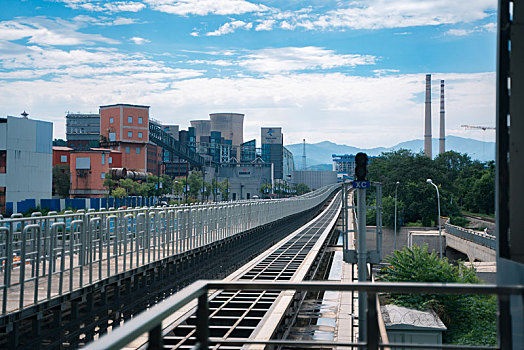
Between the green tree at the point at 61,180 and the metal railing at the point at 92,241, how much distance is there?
4379cm

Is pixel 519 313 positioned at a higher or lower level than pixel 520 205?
lower

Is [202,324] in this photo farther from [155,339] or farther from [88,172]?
[88,172]

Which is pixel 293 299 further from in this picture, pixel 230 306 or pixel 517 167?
pixel 517 167

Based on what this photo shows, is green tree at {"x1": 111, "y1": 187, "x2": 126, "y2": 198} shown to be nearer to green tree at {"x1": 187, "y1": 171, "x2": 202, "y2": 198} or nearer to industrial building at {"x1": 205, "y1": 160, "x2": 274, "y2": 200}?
green tree at {"x1": 187, "y1": 171, "x2": 202, "y2": 198}

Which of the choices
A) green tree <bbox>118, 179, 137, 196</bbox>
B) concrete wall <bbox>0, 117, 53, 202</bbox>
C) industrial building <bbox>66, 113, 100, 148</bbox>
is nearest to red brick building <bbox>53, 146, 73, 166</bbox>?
green tree <bbox>118, 179, 137, 196</bbox>

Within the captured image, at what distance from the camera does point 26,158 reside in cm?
5131

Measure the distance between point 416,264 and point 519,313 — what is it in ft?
56.2

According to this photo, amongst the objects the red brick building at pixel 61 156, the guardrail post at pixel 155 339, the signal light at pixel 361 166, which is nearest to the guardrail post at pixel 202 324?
the guardrail post at pixel 155 339

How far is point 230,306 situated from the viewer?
17.1 meters

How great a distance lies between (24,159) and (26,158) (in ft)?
0.66

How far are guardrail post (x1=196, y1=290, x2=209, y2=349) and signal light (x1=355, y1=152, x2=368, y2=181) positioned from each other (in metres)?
7.80

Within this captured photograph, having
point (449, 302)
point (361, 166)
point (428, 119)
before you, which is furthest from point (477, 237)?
point (428, 119)

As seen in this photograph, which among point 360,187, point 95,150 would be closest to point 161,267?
point 360,187

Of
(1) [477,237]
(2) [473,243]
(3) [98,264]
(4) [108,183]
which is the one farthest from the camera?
(4) [108,183]
